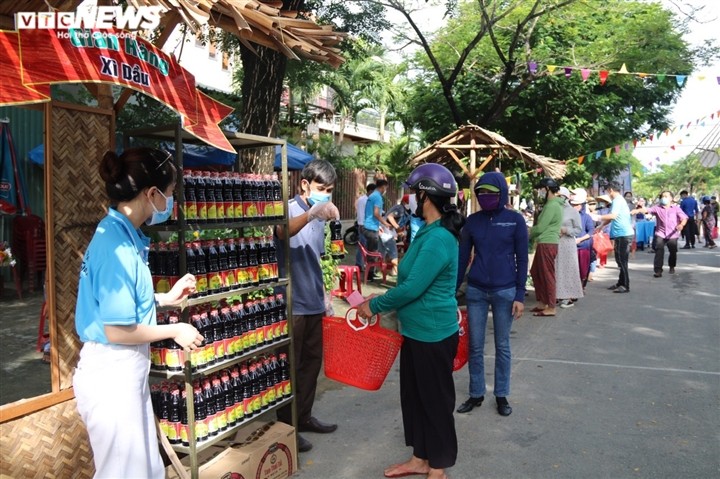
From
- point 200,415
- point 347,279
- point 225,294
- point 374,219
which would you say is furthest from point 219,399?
point 374,219

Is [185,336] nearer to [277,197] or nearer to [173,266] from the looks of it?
[173,266]

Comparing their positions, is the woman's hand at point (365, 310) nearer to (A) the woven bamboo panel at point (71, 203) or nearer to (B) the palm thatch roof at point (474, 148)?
(A) the woven bamboo panel at point (71, 203)

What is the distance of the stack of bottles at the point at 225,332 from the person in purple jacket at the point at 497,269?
170cm

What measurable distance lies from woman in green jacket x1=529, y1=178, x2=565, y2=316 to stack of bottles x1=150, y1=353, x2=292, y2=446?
6181mm

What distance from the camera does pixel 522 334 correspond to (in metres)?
8.23

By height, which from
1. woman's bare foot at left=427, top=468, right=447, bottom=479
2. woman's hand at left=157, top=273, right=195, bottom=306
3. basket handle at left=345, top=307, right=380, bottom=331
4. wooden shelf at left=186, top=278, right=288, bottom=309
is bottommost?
woman's bare foot at left=427, top=468, right=447, bottom=479

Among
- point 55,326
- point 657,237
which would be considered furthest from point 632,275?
point 55,326

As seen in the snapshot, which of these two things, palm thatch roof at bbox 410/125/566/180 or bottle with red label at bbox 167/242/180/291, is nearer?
bottle with red label at bbox 167/242/180/291

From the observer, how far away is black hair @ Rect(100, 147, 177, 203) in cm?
259

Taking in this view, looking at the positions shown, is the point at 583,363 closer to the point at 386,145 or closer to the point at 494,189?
the point at 494,189

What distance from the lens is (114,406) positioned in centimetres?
248

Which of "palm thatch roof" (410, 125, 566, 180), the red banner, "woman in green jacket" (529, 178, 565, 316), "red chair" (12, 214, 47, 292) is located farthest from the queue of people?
"red chair" (12, 214, 47, 292)

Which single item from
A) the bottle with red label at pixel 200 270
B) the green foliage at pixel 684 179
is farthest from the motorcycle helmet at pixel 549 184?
the green foliage at pixel 684 179

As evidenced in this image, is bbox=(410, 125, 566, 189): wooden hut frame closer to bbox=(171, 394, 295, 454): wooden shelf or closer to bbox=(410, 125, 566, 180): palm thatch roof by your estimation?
bbox=(410, 125, 566, 180): palm thatch roof
